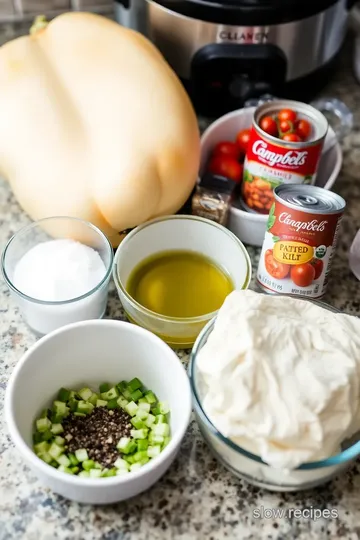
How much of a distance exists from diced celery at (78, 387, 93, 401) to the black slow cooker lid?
0.55 meters

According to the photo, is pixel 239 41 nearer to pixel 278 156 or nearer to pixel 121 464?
pixel 278 156

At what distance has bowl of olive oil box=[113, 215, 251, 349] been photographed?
0.78 m

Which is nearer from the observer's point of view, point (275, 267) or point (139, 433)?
point (139, 433)

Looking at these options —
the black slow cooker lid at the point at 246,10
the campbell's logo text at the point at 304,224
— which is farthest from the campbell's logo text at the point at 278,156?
the black slow cooker lid at the point at 246,10

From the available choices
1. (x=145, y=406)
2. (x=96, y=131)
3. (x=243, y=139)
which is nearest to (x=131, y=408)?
(x=145, y=406)

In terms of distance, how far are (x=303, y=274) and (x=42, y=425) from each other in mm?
342

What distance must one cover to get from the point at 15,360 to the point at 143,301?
17 cm

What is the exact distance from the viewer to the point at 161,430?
0.68m

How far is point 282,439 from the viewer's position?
1.92 feet

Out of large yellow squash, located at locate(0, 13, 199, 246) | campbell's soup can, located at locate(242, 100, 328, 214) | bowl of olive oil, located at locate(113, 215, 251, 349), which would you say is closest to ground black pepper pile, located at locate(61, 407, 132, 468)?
bowl of olive oil, located at locate(113, 215, 251, 349)

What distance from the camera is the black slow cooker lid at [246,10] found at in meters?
0.91

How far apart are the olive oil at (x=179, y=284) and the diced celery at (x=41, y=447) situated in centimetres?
22

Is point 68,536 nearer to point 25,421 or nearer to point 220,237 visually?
point 25,421

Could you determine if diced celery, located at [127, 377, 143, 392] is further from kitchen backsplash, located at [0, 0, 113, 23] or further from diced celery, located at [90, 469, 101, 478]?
kitchen backsplash, located at [0, 0, 113, 23]
